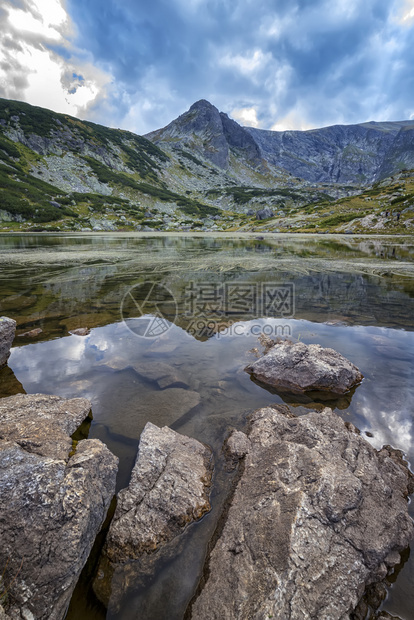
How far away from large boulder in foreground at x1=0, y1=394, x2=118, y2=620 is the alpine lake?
518 millimetres

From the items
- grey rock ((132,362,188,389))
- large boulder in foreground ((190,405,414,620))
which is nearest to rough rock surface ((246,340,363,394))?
grey rock ((132,362,188,389))

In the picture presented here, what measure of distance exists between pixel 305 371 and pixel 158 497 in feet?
19.2

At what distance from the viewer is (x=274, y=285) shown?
22703 millimetres

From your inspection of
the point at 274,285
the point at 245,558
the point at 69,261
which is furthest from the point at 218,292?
the point at 69,261

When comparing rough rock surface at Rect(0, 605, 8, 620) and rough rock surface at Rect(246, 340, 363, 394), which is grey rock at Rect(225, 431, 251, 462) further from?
rough rock surface at Rect(0, 605, 8, 620)

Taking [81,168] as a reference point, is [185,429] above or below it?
below

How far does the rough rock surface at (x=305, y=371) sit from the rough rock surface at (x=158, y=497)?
3.89 m

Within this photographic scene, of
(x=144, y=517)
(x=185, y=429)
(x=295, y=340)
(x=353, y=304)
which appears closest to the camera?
(x=144, y=517)

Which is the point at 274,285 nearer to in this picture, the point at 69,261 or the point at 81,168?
the point at 69,261

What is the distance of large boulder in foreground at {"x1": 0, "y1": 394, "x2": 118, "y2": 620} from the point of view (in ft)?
10.8

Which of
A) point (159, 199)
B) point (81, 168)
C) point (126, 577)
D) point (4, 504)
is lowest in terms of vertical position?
point (126, 577)

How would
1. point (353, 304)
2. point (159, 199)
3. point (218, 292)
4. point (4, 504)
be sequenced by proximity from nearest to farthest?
1. point (4, 504)
2. point (353, 304)
3. point (218, 292)
4. point (159, 199)

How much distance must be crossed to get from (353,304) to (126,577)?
17.9 metres

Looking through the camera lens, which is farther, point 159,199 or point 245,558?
point 159,199
